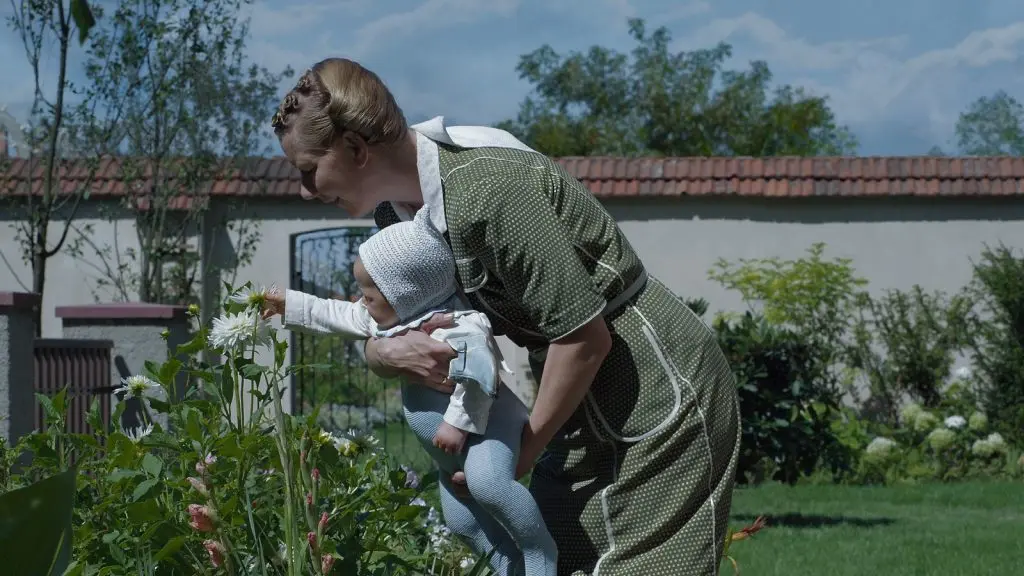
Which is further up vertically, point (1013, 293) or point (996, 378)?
point (1013, 293)

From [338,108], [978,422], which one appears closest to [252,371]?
[338,108]

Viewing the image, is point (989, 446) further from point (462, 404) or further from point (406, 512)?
point (462, 404)

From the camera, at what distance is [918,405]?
11.8 metres

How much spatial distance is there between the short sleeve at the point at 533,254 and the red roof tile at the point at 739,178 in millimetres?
11423

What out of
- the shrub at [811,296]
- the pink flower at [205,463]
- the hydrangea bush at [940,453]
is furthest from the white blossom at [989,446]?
the pink flower at [205,463]

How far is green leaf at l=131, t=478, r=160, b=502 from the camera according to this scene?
6.38ft

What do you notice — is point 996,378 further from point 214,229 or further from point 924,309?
point 214,229

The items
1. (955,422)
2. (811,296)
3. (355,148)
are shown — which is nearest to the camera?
(355,148)

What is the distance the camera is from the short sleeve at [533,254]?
1.74 metres

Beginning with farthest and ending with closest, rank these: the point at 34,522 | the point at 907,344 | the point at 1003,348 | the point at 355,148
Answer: the point at 907,344
the point at 1003,348
the point at 355,148
the point at 34,522

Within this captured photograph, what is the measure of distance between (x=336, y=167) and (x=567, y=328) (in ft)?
1.37

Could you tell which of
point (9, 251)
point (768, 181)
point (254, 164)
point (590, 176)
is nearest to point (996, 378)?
point (768, 181)

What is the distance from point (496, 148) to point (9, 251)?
13101mm

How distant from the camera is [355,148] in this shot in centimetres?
183
